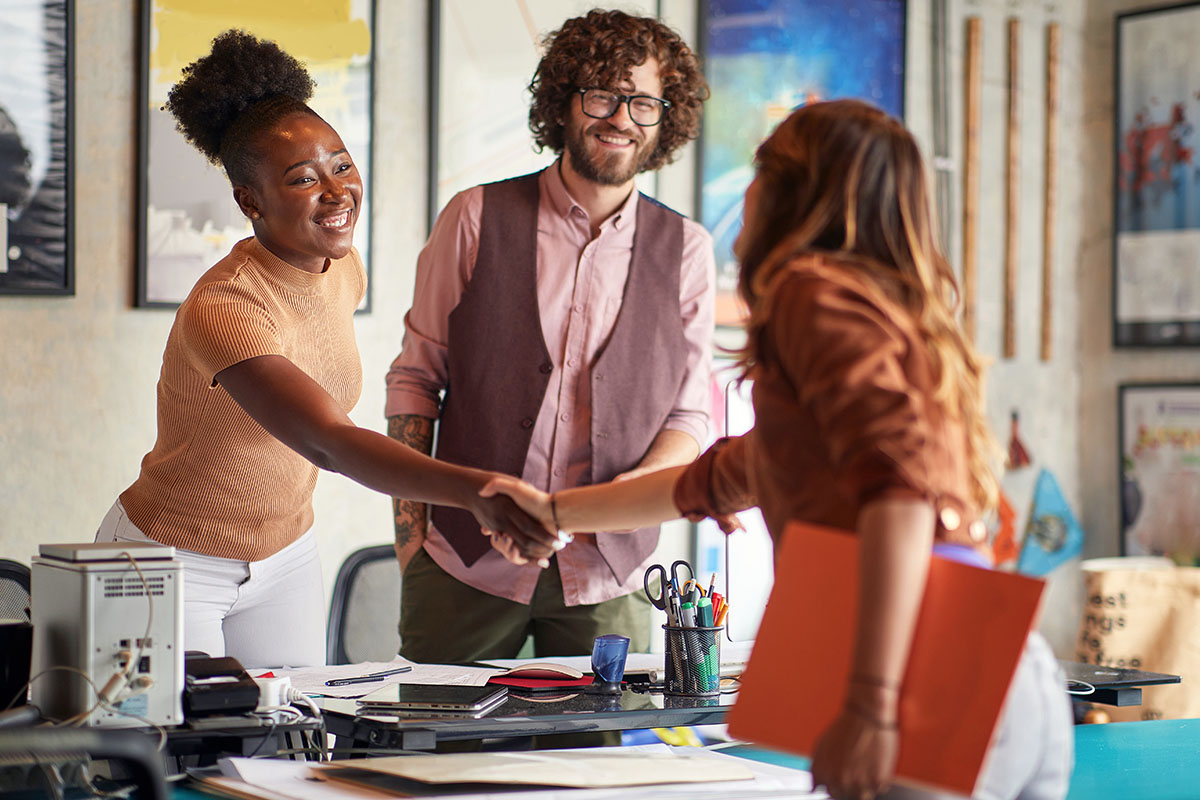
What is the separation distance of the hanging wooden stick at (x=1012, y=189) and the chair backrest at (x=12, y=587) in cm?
353

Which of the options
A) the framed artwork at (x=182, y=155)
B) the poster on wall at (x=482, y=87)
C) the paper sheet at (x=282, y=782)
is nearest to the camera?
the paper sheet at (x=282, y=782)

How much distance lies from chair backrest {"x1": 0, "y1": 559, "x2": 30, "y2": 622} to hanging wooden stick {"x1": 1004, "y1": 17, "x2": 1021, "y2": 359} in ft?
11.6

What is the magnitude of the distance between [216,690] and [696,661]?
0.73 m

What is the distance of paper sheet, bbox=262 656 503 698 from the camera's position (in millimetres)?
1880

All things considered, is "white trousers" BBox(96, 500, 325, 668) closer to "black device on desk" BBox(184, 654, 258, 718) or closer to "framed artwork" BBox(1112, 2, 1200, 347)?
"black device on desk" BBox(184, 654, 258, 718)

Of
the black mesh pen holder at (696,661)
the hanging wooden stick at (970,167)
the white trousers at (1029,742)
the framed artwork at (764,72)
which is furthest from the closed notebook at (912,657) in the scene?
the hanging wooden stick at (970,167)

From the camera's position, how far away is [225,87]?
2.31m

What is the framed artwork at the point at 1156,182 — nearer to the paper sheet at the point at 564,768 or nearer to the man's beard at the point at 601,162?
the man's beard at the point at 601,162

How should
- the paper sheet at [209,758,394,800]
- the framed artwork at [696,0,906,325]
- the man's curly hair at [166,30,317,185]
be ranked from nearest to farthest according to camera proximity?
the paper sheet at [209,758,394,800] < the man's curly hair at [166,30,317,185] < the framed artwork at [696,0,906,325]

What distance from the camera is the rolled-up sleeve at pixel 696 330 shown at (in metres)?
2.66

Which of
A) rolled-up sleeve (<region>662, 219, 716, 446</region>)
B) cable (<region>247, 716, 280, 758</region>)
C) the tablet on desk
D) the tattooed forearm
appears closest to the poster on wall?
rolled-up sleeve (<region>662, 219, 716, 446</region>)

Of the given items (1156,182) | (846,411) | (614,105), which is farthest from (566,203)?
(1156,182)

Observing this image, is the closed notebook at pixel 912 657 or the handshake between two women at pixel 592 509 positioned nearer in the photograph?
the closed notebook at pixel 912 657

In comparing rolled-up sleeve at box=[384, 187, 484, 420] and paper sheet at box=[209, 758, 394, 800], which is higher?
rolled-up sleeve at box=[384, 187, 484, 420]
